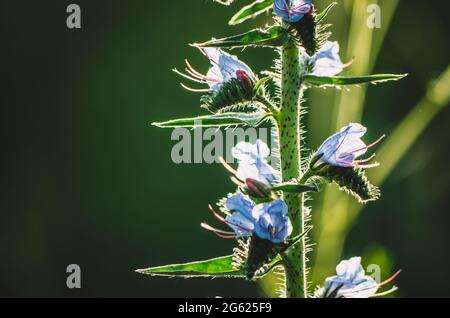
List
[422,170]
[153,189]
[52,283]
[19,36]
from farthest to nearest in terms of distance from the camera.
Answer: [19,36], [153,189], [52,283], [422,170]

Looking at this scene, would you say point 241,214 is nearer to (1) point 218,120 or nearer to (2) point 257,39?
(1) point 218,120

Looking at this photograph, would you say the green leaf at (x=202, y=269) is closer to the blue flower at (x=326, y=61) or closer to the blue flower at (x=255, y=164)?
the blue flower at (x=255, y=164)

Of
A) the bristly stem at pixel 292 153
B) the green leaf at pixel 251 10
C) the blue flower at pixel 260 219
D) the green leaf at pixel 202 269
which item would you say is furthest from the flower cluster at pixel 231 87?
the green leaf at pixel 202 269

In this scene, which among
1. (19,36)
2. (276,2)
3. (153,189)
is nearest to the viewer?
(276,2)

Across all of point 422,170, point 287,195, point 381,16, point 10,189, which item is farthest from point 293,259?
point 10,189

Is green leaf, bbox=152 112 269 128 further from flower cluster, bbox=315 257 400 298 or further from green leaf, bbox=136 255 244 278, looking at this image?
flower cluster, bbox=315 257 400 298

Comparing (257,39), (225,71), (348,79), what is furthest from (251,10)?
(348,79)

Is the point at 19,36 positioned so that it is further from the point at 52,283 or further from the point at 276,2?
the point at 276,2
